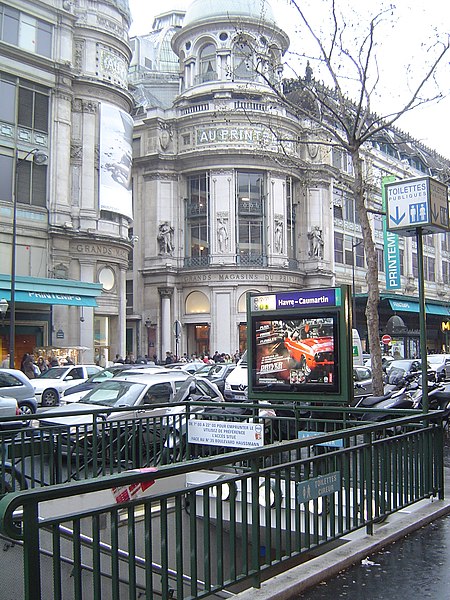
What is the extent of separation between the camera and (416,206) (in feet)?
28.0

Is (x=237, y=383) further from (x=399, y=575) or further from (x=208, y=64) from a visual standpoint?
(x=208, y=64)

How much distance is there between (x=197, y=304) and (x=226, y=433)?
4593cm

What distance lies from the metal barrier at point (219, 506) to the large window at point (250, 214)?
45.3 metres

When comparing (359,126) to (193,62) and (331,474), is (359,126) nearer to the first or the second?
(331,474)

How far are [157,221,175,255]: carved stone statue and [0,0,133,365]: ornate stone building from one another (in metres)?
9.79

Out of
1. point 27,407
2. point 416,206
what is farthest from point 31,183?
point 416,206

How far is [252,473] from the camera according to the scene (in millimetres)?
4938

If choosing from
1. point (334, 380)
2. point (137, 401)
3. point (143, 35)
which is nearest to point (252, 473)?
point (334, 380)

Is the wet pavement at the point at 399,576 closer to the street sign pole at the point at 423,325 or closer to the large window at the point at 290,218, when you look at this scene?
the street sign pole at the point at 423,325

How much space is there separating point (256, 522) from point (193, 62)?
58.1m

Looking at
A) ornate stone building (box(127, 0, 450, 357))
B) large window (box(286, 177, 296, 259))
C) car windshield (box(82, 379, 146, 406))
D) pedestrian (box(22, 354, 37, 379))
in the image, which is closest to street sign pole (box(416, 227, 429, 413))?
car windshield (box(82, 379, 146, 406))

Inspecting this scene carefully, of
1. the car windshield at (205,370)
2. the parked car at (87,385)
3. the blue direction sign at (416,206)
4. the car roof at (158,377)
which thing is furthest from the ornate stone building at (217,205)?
the blue direction sign at (416,206)

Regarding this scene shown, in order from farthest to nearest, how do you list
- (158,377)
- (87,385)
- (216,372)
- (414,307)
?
(414,307) → (216,372) → (87,385) → (158,377)

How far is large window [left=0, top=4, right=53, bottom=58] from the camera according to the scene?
3731 centimetres
